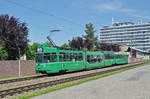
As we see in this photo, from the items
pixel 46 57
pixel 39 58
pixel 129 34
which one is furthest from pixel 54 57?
pixel 129 34

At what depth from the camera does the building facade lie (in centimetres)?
14838

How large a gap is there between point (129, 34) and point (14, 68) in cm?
14141

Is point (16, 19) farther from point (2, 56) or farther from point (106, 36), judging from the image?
point (106, 36)

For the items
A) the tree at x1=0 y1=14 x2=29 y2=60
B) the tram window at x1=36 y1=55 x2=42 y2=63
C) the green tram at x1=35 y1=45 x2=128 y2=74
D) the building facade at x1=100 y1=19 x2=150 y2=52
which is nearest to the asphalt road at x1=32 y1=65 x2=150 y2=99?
the green tram at x1=35 y1=45 x2=128 y2=74

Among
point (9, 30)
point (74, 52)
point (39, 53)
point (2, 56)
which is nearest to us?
point (39, 53)

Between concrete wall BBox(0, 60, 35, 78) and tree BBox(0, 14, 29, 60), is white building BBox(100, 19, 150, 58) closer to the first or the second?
tree BBox(0, 14, 29, 60)

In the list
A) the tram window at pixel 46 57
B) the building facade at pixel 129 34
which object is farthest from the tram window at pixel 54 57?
the building facade at pixel 129 34

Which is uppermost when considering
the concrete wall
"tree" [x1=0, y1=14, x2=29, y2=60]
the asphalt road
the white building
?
the white building

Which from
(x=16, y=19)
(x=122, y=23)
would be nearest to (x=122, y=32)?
(x=122, y=23)

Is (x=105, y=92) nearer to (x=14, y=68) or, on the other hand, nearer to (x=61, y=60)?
(x=61, y=60)

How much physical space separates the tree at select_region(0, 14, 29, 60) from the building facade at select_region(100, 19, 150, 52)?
397ft

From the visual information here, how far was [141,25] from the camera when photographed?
152000 millimetres

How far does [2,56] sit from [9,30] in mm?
6155

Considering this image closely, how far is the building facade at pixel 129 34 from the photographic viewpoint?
Result: 14838cm
